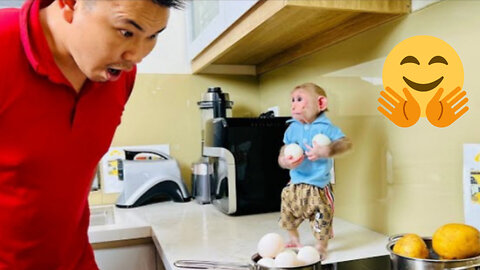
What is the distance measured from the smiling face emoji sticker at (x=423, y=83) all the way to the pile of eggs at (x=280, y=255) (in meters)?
0.39

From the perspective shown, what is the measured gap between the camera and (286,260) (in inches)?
27.6

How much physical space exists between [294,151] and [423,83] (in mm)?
311

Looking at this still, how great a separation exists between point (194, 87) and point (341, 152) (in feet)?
3.46

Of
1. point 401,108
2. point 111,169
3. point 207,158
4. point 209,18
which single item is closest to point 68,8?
point 401,108

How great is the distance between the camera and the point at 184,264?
2.67 feet

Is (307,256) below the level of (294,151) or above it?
below

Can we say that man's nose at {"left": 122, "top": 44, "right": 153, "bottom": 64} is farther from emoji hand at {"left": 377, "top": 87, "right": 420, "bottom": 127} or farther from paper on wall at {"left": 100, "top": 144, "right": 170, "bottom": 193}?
paper on wall at {"left": 100, "top": 144, "right": 170, "bottom": 193}

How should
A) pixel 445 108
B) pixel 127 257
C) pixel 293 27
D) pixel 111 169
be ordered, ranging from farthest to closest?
pixel 111 169
pixel 127 257
pixel 293 27
pixel 445 108

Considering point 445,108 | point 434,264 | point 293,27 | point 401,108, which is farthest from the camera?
point 293,27

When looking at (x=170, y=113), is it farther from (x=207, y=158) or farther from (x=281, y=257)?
(x=281, y=257)

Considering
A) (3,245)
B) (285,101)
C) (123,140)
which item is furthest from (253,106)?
(3,245)

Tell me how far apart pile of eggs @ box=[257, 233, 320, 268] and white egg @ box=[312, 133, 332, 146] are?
22 cm

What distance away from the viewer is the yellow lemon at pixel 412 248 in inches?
26.1

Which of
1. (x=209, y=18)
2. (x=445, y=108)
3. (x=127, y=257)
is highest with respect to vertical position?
(x=209, y=18)
